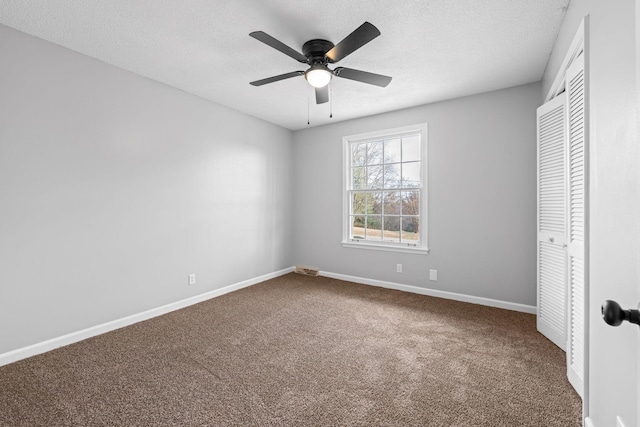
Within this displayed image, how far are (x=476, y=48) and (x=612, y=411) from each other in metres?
2.65

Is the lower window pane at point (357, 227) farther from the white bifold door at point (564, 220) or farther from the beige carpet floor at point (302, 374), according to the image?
the white bifold door at point (564, 220)

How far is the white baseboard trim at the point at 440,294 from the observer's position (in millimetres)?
3271

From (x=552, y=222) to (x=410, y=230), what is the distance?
5.89 feet

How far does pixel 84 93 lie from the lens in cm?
261

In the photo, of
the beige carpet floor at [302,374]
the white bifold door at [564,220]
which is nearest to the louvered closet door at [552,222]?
the white bifold door at [564,220]

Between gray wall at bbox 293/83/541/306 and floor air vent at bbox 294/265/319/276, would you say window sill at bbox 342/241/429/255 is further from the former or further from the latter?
floor air vent at bbox 294/265/319/276

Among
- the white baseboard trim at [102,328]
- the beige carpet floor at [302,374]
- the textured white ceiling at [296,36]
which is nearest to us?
the beige carpet floor at [302,374]

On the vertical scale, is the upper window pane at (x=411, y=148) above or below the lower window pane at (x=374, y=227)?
above

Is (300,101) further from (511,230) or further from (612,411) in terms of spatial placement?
(612,411)

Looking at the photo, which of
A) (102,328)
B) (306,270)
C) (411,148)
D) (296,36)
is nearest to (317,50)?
(296,36)

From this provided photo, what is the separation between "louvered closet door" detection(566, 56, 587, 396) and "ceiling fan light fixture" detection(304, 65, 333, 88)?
1.66 metres

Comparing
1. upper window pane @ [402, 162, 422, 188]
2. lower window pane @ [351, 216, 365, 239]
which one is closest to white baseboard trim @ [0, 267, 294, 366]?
lower window pane @ [351, 216, 365, 239]

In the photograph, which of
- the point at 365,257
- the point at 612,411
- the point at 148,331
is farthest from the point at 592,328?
the point at 148,331

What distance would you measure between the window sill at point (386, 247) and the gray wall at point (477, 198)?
0.07 m
